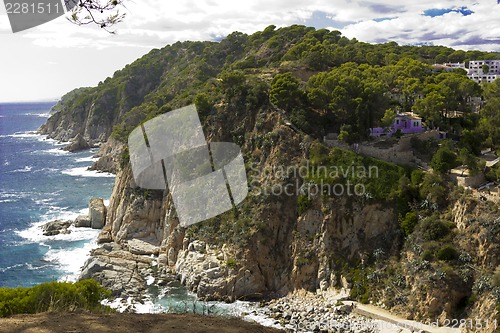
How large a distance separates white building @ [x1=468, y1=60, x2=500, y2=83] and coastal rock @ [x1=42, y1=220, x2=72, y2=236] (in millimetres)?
55099

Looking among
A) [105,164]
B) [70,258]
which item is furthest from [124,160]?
[105,164]

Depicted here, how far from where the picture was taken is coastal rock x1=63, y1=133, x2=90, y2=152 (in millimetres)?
96312

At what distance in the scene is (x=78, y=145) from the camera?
96.9 m

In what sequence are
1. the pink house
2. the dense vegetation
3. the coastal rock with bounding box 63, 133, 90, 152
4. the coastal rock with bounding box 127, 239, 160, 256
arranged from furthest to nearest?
the coastal rock with bounding box 63, 133, 90, 152, the pink house, the dense vegetation, the coastal rock with bounding box 127, 239, 160, 256

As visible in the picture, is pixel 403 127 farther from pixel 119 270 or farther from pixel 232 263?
pixel 119 270

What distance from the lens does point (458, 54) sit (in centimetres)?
7406

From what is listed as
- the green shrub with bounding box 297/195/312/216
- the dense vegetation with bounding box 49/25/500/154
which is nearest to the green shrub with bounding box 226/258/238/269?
the green shrub with bounding box 297/195/312/216

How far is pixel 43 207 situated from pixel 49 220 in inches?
263

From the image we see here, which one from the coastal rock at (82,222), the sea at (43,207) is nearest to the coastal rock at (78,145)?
the sea at (43,207)

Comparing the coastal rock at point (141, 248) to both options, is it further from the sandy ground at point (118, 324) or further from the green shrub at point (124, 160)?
the sandy ground at point (118, 324)

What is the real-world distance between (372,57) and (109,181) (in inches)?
1591

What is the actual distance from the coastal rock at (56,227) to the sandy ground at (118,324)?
110ft

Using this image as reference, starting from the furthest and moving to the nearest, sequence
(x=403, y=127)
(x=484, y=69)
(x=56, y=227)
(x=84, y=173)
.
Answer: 1. (x=84, y=173)
2. (x=484, y=69)
3. (x=56, y=227)
4. (x=403, y=127)

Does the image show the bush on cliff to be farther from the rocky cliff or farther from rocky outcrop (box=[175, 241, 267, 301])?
the rocky cliff
